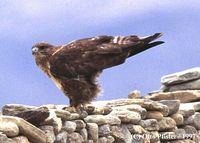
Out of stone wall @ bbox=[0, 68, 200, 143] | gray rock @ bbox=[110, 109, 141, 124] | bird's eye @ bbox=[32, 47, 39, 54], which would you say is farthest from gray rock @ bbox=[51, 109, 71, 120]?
gray rock @ bbox=[110, 109, 141, 124]

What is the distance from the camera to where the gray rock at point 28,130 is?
5.80m

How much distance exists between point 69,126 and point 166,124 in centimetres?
301

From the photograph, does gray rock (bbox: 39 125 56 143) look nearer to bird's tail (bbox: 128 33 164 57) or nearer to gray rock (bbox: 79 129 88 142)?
gray rock (bbox: 79 129 88 142)

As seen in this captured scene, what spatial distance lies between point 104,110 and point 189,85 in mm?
4251

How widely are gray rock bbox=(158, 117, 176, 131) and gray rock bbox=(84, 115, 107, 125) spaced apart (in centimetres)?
192

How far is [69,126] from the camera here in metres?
7.07

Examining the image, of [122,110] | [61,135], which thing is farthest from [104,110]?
[61,135]

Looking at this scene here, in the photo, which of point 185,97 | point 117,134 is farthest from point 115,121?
point 185,97

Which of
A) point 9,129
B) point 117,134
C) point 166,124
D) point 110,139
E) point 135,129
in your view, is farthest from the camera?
point 166,124

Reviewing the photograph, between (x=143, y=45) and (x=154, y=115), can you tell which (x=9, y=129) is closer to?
(x=143, y=45)

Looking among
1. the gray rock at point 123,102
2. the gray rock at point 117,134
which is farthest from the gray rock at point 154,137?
the gray rock at point 117,134

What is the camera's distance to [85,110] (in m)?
7.68

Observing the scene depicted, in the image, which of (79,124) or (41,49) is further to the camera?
(79,124)

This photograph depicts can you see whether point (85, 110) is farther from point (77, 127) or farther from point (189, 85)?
point (189, 85)
